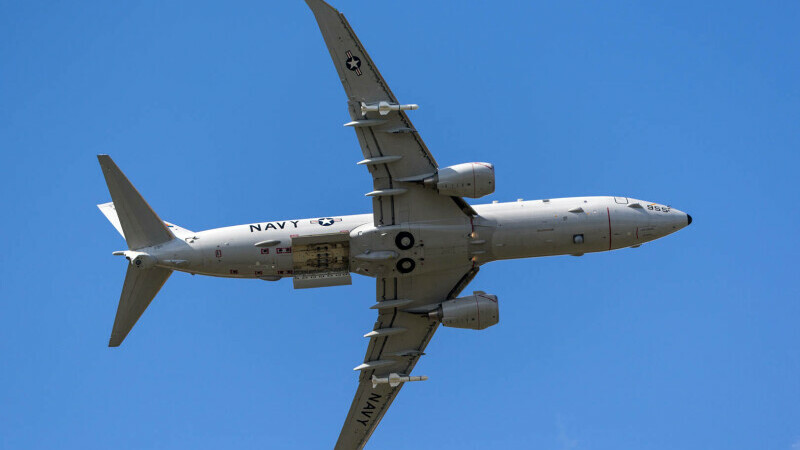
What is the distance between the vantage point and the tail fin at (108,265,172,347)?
61125 millimetres

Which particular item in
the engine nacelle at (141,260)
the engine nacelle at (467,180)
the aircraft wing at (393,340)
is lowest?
the aircraft wing at (393,340)

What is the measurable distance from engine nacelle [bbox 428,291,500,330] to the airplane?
55 mm

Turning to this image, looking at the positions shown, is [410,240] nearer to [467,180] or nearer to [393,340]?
[467,180]

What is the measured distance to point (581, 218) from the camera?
61.8 m

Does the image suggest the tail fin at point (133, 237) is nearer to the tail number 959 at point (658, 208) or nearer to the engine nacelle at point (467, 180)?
the engine nacelle at point (467, 180)

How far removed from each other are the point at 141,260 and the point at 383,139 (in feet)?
46.2

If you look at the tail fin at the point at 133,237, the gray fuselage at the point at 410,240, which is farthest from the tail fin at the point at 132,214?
the gray fuselage at the point at 410,240

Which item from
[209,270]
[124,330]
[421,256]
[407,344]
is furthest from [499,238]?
[124,330]

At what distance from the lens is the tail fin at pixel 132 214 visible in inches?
2344

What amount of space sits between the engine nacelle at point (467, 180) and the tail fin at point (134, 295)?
51.1 ft

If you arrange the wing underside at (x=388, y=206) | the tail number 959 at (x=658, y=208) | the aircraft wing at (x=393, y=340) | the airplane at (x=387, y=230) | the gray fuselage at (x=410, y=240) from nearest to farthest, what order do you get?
the wing underside at (x=388, y=206)
the airplane at (x=387, y=230)
the gray fuselage at (x=410, y=240)
the tail number 959 at (x=658, y=208)
the aircraft wing at (x=393, y=340)

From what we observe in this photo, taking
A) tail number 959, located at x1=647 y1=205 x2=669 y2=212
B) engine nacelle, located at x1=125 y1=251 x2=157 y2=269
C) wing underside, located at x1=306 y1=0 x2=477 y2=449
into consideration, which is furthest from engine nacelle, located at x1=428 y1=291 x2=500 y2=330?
engine nacelle, located at x1=125 y1=251 x2=157 y2=269

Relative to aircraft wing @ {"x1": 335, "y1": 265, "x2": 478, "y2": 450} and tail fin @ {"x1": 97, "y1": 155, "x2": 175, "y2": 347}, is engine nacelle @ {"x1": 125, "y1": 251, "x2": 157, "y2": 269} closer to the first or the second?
tail fin @ {"x1": 97, "y1": 155, "x2": 175, "y2": 347}

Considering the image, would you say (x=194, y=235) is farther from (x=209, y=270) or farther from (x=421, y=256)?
(x=421, y=256)
